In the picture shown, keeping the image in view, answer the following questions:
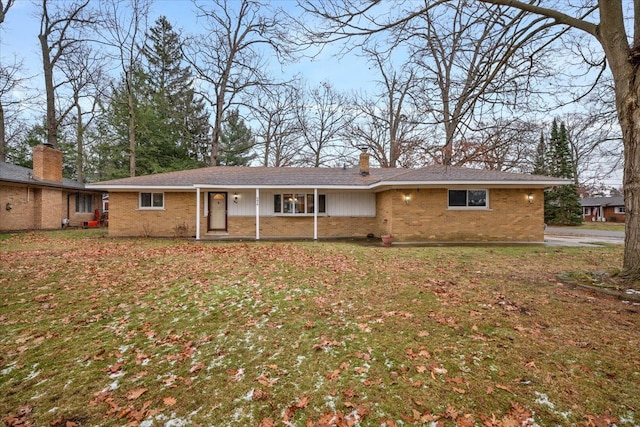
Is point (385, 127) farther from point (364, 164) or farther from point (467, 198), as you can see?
point (467, 198)

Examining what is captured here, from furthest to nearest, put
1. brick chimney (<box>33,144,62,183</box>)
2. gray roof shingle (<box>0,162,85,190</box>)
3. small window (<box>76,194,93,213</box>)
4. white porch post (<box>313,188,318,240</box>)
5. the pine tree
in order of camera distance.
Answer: the pine tree
small window (<box>76,194,93,213</box>)
brick chimney (<box>33,144,62,183</box>)
gray roof shingle (<box>0,162,85,190</box>)
white porch post (<box>313,188,318,240</box>)

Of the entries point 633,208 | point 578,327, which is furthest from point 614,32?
point 578,327

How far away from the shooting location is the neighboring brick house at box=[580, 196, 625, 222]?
127ft

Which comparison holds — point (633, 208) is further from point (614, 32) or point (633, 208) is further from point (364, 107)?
point (364, 107)

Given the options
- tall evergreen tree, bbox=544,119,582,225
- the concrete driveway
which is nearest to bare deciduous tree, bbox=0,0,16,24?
the concrete driveway

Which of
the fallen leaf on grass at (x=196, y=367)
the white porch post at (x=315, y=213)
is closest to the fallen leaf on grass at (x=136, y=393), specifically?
the fallen leaf on grass at (x=196, y=367)

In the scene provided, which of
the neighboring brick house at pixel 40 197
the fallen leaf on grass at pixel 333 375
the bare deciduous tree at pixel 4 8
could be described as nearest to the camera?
the fallen leaf on grass at pixel 333 375

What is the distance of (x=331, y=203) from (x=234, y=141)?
53.6 feet

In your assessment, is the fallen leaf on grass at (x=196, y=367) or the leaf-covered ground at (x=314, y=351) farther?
the fallen leaf on grass at (x=196, y=367)

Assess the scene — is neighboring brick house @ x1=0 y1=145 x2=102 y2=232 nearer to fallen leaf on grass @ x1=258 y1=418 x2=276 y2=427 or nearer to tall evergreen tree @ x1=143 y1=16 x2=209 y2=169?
tall evergreen tree @ x1=143 y1=16 x2=209 y2=169

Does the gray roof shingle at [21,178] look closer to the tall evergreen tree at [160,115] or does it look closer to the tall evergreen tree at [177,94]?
the tall evergreen tree at [160,115]

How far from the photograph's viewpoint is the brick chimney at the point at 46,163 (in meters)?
18.1

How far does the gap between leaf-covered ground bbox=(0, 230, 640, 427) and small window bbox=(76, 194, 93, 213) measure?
16487 millimetres

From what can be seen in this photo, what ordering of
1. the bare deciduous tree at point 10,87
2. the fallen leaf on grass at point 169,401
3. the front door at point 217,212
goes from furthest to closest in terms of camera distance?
1. the bare deciduous tree at point 10,87
2. the front door at point 217,212
3. the fallen leaf on grass at point 169,401
